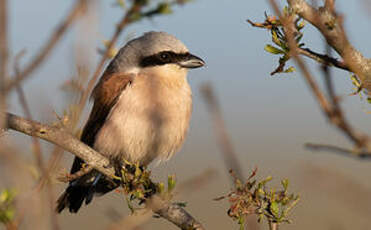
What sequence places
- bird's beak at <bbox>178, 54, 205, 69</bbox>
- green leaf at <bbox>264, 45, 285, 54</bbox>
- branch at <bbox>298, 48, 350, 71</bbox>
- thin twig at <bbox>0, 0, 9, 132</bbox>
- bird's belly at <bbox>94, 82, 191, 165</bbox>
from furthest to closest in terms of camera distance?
bird's beak at <bbox>178, 54, 205, 69</bbox> → bird's belly at <bbox>94, 82, 191, 165</bbox> → green leaf at <bbox>264, 45, 285, 54</bbox> → branch at <bbox>298, 48, 350, 71</bbox> → thin twig at <bbox>0, 0, 9, 132</bbox>

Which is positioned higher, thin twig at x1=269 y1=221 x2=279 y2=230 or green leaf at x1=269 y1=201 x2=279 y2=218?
green leaf at x1=269 y1=201 x2=279 y2=218

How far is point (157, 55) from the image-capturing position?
4406 mm

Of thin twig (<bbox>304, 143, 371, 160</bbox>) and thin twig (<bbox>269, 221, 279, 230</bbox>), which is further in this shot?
thin twig (<bbox>269, 221, 279, 230</bbox>)

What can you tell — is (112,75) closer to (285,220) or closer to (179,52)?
(179,52)

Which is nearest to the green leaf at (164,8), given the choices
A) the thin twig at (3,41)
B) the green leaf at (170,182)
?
the green leaf at (170,182)

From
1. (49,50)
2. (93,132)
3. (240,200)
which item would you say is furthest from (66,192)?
(49,50)

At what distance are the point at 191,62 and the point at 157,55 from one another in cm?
30

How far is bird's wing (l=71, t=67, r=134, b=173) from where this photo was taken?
4.17 meters

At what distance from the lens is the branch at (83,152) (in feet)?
8.92

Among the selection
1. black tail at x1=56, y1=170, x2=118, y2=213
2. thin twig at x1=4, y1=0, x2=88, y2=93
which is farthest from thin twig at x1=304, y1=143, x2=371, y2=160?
black tail at x1=56, y1=170, x2=118, y2=213

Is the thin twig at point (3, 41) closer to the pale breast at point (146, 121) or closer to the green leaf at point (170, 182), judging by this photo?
the green leaf at point (170, 182)

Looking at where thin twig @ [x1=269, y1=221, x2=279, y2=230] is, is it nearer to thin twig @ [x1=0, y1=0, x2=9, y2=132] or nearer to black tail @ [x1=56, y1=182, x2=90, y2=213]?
thin twig @ [x1=0, y1=0, x2=9, y2=132]

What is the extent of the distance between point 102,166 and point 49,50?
1.95 m

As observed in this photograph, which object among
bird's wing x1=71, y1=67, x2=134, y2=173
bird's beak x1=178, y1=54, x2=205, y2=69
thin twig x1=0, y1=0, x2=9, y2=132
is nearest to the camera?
thin twig x1=0, y1=0, x2=9, y2=132
